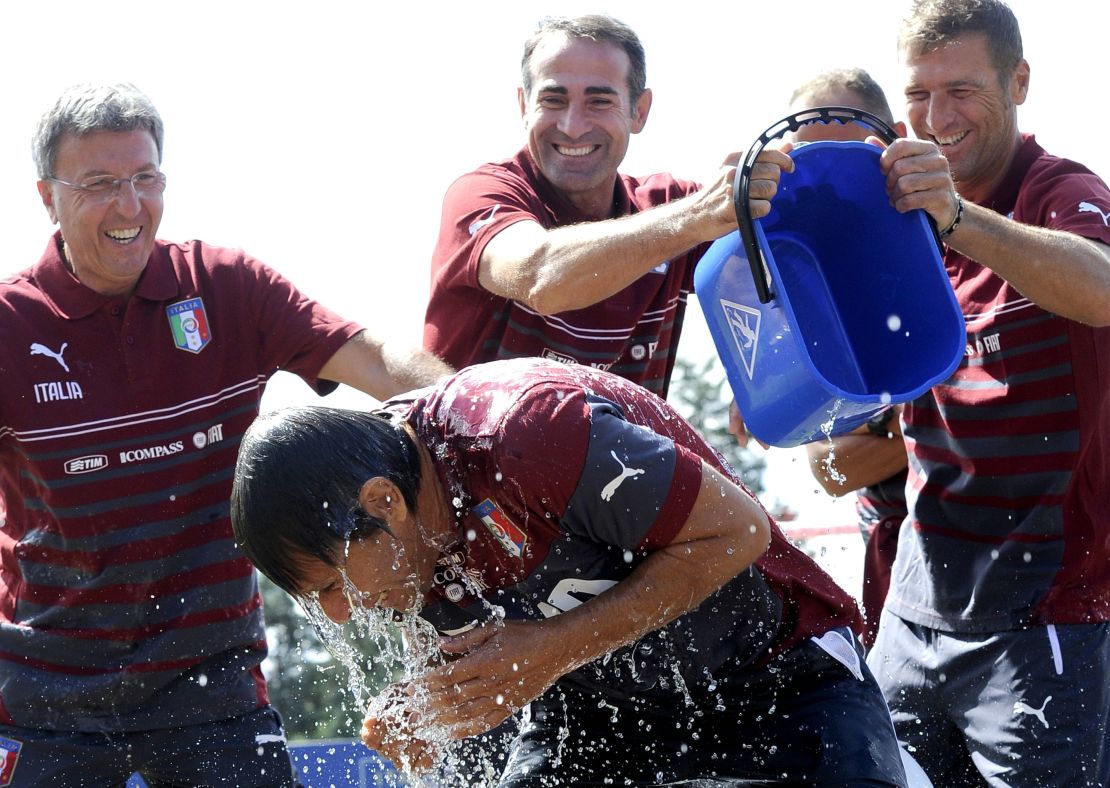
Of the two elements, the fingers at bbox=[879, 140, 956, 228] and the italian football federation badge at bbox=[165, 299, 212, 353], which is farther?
the italian football federation badge at bbox=[165, 299, 212, 353]

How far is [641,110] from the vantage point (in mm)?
5172

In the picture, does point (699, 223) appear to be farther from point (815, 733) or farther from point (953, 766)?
point (953, 766)

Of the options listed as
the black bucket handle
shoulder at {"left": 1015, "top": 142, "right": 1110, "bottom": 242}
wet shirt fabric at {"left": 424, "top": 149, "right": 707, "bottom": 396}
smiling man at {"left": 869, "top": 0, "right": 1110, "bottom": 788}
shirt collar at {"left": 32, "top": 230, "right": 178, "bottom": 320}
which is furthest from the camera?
shirt collar at {"left": 32, "top": 230, "right": 178, "bottom": 320}

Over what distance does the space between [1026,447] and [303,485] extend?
2.36m

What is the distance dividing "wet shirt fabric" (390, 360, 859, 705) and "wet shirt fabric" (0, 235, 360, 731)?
1.43 meters

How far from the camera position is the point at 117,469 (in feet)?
15.1

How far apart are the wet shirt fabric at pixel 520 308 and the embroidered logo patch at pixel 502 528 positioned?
1416mm

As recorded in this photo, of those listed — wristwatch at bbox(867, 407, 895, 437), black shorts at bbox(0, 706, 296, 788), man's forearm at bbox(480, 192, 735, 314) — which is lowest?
black shorts at bbox(0, 706, 296, 788)

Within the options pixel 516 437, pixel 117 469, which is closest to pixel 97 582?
pixel 117 469

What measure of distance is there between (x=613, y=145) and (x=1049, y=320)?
1.55 metres

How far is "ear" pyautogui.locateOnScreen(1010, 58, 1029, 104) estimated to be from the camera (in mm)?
4676

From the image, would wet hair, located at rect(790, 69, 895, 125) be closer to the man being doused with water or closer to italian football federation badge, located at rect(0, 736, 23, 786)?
the man being doused with water

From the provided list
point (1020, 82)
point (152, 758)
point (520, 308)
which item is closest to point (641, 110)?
point (520, 308)

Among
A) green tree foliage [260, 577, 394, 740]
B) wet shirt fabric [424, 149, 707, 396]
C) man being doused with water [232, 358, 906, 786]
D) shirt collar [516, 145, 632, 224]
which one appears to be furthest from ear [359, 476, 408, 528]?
green tree foliage [260, 577, 394, 740]
